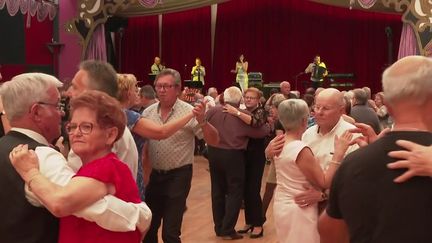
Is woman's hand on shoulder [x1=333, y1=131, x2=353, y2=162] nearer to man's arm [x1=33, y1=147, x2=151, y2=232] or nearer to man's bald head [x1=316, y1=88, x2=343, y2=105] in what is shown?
man's bald head [x1=316, y1=88, x2=343, y2=105]

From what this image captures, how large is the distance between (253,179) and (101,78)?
374 cm

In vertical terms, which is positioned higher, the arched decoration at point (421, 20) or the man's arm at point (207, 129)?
the arched decoration at point (421, 20)

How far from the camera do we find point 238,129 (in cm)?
591

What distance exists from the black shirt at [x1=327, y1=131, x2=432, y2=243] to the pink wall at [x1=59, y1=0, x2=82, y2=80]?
1440 centimetres

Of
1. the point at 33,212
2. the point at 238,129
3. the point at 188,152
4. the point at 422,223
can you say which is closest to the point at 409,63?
the point at 422,223

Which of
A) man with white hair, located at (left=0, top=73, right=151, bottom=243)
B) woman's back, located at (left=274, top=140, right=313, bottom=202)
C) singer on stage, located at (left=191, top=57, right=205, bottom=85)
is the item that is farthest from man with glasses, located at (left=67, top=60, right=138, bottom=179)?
singer on stage, located at (left=191, top=57, right=205, bottom=85)

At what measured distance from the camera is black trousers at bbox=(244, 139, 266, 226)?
614cm

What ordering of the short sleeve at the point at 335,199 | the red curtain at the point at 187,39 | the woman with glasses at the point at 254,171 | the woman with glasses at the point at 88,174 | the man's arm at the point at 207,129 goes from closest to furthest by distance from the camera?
1. the woman with glasses at the point at 88,174
2. the short sleeve at the point at 335,199
3. the man's arm at the point at 207,129
4. the woman with glasses at the point at 254,171
5. the red curtain at the point at 187,39

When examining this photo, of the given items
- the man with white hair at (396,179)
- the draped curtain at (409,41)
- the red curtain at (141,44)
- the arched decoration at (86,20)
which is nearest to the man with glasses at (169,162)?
the man with white hair at (396,179)

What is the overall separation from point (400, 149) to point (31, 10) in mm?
13280

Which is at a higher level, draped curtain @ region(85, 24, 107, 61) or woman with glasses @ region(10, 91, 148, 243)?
draped curtain @ region(85, 24, 107, 61)

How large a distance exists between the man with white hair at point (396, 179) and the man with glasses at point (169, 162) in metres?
2.38

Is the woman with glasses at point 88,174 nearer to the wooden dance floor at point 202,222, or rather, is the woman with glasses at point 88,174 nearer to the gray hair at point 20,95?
the gray hair at point 20,95

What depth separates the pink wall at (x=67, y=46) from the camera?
51.0ft
